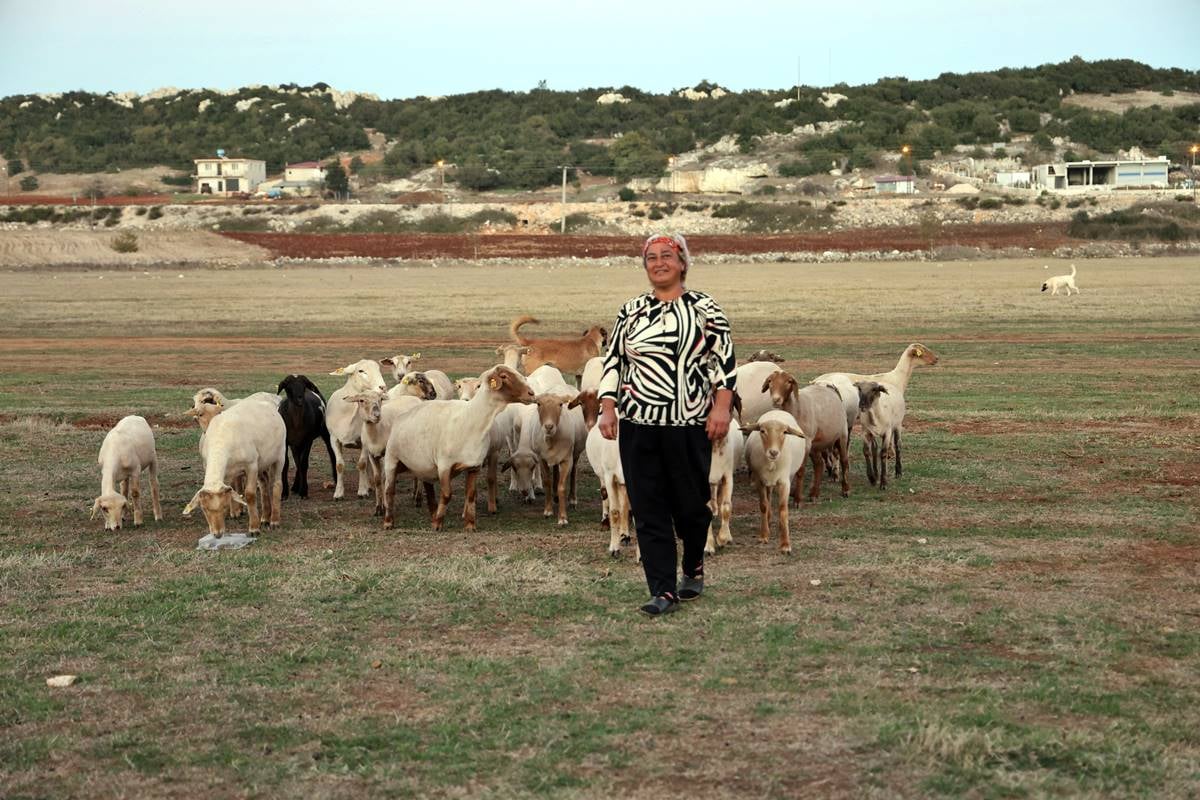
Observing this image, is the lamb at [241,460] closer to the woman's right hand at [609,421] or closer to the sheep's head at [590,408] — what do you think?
the sheep's head at [590,408]

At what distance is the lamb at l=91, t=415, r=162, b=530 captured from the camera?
11.8 m

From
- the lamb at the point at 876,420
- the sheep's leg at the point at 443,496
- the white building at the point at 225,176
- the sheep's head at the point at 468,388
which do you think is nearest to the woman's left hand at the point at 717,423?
the sheep's leg at the point at 443,496

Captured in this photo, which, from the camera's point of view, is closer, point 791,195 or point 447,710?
point 447,710

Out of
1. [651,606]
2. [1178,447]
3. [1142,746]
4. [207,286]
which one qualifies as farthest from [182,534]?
[207,286]

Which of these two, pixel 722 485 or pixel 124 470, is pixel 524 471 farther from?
pixel 124 470

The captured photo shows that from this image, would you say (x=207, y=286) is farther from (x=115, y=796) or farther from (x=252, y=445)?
(x=115, y=796)

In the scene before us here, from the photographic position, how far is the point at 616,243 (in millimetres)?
80562

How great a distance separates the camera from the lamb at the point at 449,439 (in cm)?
1188

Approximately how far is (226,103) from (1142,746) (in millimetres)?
193240

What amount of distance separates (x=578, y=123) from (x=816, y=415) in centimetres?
15533

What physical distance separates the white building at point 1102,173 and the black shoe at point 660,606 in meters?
110

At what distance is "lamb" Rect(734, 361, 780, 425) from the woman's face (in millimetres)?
5418

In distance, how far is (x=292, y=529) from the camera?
12094 mm

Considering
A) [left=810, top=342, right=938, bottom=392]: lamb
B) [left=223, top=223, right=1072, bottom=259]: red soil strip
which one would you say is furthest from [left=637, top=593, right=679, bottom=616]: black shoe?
[left=223, top=223, right=1072, bottom=259]: red soil strip
